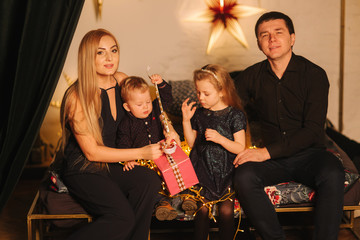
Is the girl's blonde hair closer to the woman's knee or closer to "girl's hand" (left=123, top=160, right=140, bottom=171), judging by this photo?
the woman's knee

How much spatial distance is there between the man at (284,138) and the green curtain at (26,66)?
1.05m

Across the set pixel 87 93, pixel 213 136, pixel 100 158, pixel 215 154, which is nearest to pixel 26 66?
pixel 87 93

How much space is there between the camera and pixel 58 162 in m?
2.74

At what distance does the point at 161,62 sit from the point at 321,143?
1.75 metres

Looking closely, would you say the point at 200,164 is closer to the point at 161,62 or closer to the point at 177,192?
the point at 177,192

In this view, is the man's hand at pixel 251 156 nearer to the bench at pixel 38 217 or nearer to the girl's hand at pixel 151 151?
the girl's hand at pixel 151 151

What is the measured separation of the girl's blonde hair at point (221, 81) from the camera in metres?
2.37

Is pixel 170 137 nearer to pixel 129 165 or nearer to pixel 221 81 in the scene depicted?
pixel 129 165

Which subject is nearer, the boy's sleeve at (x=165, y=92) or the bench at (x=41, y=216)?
the bench at (x=41, y=216)

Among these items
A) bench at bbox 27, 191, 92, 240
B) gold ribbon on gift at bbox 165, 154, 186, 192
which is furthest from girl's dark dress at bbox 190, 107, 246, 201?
bench at bbox 27, 191, 92, 240

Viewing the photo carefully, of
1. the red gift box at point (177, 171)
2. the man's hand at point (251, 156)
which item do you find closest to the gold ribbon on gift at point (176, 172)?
the red gift box at point (177, 171)

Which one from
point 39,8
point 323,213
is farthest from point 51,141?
point 323,213

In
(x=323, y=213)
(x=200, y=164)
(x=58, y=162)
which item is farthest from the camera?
(x=58, y=162)

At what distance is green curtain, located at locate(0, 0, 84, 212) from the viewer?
190 cm
